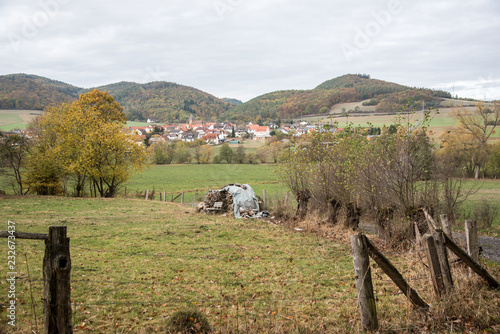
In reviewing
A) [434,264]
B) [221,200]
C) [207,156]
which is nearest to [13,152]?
[221,200]

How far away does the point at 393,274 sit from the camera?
436cm

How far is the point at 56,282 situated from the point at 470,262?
5.94 metres

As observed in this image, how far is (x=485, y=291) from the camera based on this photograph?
533cm

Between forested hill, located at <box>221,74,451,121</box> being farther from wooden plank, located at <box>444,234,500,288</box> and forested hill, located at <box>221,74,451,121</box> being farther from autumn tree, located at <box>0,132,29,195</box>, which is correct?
autumn tree, located at <box>0,132,29,195</box>

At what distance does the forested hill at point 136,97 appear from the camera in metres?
62.7

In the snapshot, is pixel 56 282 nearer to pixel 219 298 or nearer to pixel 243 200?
Answer: pixel 219 298

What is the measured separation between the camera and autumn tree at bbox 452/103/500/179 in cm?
4409

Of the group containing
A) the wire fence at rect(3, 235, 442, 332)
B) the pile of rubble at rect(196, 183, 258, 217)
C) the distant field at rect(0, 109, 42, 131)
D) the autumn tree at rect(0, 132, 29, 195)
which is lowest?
the pile of rubble at rect(196, 183, 258, 217)

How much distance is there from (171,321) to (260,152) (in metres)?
64.6

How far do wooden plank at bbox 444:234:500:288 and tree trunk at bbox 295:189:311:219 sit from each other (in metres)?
12.4

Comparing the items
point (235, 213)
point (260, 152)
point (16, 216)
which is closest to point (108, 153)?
point (16, 216)

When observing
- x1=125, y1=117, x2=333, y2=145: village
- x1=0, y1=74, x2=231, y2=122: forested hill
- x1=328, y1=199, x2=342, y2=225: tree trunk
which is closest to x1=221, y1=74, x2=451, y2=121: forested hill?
x1=328, y1=199, x2=342, y2=225: tree trunk

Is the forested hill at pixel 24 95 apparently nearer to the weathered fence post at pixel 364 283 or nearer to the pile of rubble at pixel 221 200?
the pile of rubble at pixel 221 200

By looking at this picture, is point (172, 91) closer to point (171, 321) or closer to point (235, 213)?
point (235, 213)
